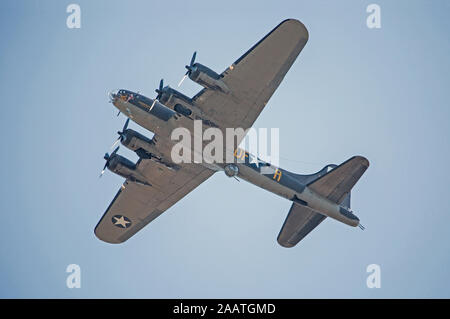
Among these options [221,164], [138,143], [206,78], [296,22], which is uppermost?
[296,22]

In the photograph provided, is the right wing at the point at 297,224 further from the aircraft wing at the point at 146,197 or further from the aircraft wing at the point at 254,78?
the aircraft wing at the point at 254,78

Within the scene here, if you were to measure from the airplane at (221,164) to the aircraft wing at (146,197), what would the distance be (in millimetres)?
48

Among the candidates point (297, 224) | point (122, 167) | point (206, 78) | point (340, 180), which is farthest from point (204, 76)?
point (297, 224)

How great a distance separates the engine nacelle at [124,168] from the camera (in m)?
23.9

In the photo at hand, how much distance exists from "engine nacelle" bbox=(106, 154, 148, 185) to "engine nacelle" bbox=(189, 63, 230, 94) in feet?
19.7

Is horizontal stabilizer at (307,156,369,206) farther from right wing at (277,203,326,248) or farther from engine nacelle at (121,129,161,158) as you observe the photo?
engine nacelle at (121,129,161,158)

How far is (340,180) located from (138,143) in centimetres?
912

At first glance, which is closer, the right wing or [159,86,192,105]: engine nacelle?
[159,86,192,105]: engine nacelle

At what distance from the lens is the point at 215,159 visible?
2294 centimetres

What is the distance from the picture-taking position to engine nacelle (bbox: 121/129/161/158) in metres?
22.6

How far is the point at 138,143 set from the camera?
893 inches

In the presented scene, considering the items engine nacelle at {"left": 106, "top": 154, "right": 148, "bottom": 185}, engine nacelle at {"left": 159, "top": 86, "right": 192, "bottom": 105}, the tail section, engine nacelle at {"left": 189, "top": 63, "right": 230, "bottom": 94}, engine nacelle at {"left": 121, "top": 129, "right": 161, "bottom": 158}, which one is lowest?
the tail section

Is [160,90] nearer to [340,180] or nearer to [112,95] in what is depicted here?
[112,95]

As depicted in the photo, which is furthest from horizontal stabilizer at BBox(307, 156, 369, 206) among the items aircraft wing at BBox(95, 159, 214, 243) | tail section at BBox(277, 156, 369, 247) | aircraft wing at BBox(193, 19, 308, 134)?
aircraft wing at BBox(95, 159, 214, 243)
